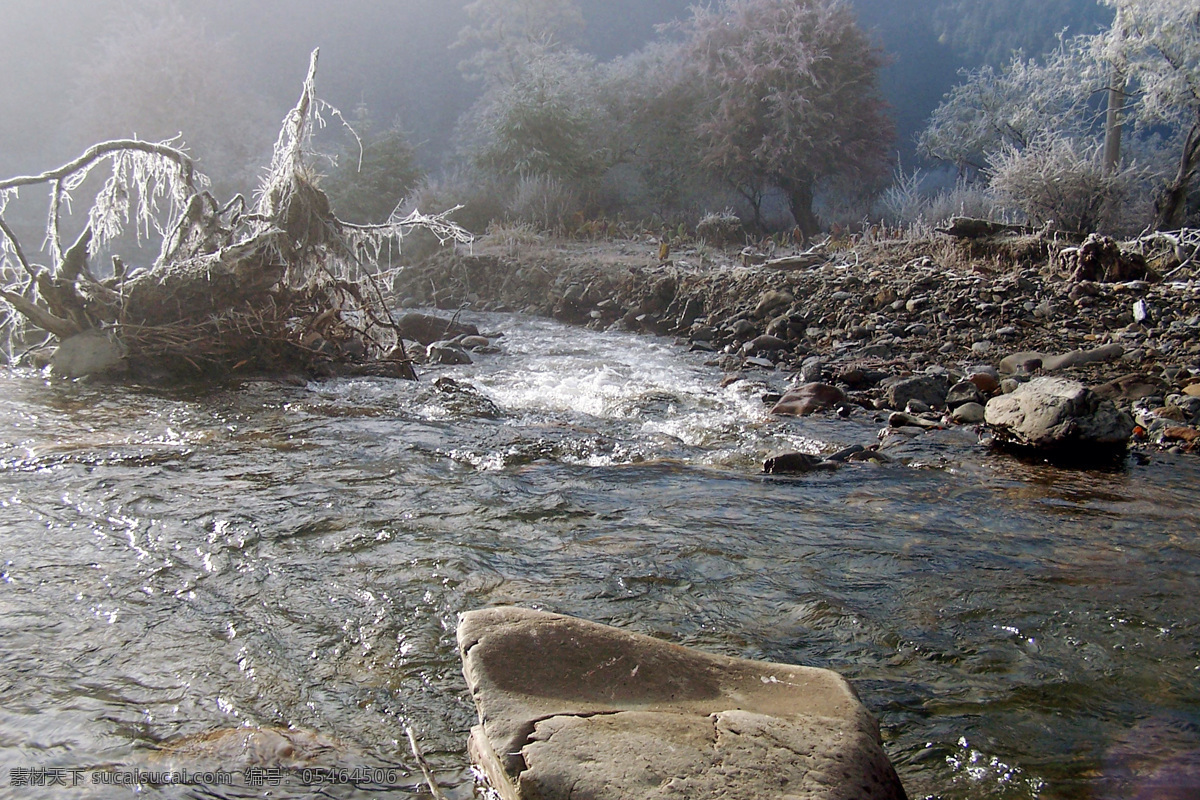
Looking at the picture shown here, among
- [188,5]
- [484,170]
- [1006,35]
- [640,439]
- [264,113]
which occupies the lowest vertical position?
[640,439]

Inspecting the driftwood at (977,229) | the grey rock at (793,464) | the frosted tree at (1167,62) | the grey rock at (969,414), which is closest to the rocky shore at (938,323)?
the grey rock at (969,414)

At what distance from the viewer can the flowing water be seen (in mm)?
1918

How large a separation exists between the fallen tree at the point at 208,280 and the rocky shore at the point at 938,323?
5.49ft

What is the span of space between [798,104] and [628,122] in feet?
17.4

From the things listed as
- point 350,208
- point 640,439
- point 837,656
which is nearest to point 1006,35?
point 350,208

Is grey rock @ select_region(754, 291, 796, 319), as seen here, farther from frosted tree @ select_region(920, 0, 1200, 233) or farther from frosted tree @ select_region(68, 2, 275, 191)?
frosted tree @ select_region(68, 2, 275, 191)

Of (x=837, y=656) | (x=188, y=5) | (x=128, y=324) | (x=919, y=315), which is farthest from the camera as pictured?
(x=188, y=5)

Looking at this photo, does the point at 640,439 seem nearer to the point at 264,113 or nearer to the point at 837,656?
the point at 837,656

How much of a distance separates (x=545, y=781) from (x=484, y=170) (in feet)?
65.1

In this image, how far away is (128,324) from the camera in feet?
21.7

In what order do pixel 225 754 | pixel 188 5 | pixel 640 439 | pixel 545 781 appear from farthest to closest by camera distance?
pixel 188 5 < pixel 640 439 < pixel 225 754 < pixel 545 781

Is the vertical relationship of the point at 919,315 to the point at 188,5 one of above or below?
below

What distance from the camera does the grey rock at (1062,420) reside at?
4.45m

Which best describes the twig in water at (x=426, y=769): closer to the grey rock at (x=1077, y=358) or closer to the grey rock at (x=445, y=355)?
the grey rock at (x=1077, y=358)
